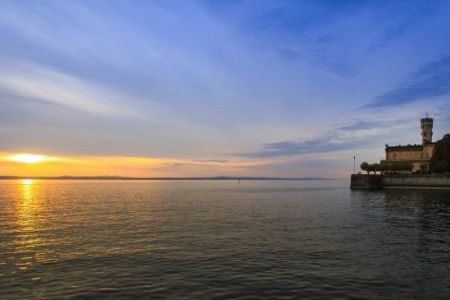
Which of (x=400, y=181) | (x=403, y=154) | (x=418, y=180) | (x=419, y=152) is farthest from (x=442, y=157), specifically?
(x=403, y=154)

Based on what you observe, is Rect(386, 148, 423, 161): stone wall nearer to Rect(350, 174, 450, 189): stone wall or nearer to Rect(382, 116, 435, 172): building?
Rect(382, 116, 435, 172): building

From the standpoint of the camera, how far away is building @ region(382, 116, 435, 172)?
160450mm

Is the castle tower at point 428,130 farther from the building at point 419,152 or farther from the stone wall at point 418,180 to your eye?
the stone wall at point 418,180

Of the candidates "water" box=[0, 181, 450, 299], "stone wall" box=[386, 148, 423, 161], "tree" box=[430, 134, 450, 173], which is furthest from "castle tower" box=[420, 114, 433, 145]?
"water" box=[0, 181, 450, 299]

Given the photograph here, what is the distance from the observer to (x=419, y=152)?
164 metres

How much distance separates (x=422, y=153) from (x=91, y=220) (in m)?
152

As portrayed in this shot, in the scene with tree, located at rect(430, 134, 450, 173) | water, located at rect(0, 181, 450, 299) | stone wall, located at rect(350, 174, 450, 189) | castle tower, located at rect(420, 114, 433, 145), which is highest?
castle tower, located at rect(420, 114, 433, 145)

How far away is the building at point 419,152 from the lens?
16045cm

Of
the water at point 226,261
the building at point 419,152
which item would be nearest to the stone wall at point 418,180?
the building at point 419,152

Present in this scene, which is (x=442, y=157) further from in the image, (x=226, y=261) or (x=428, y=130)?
→ (x=226, y=261)

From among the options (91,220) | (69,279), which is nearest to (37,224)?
(91,220)

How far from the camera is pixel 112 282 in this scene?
64.7 feet

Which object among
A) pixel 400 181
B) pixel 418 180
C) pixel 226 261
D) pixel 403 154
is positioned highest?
pixel 403 154

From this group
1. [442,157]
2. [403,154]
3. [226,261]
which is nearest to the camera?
[226,261]
